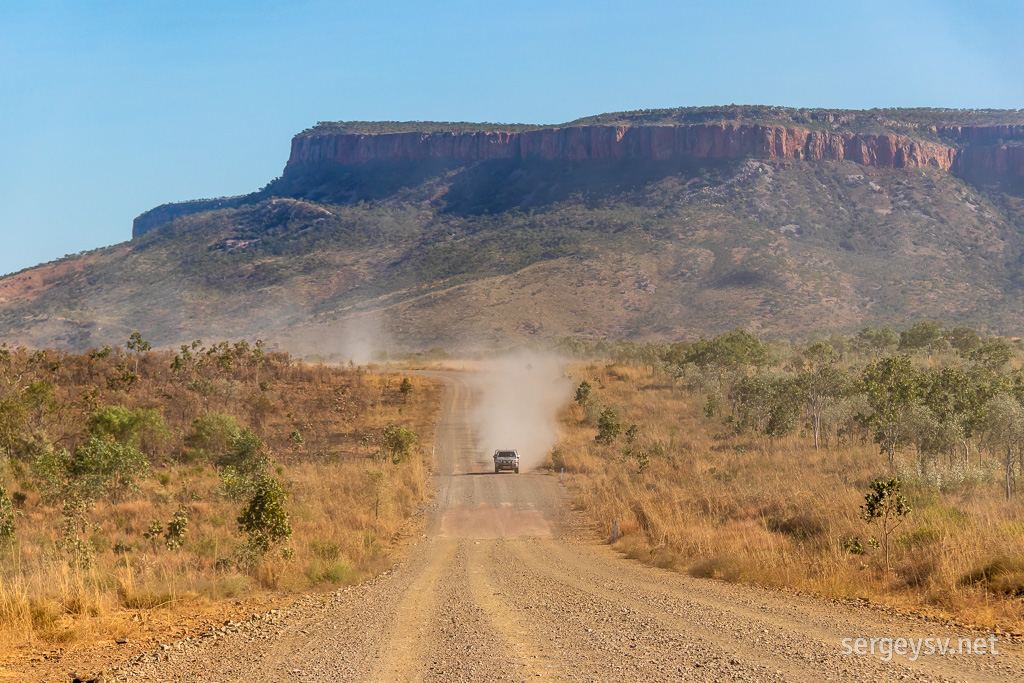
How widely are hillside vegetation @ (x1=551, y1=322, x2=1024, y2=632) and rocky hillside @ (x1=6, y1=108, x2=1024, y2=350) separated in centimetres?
4612

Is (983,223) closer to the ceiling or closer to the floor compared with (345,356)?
closer to the ceiling

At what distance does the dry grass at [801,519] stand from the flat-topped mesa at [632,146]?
109740 millimetres

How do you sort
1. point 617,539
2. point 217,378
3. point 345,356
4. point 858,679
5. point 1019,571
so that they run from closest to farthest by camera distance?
point 858,679 → point 1019,571 → point 617,539 → point 217,378 → point 345,356

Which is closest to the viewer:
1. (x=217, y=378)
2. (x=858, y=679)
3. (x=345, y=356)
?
(x=858, y=679)

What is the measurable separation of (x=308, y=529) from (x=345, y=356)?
66.0 metres

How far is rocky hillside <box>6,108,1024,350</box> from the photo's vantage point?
3767 inches

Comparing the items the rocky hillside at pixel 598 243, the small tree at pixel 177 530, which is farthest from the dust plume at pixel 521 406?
the rocky hillside at pixel 598 243

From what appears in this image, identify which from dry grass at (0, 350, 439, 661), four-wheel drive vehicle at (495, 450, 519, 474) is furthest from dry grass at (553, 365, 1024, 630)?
dry grass at (0, 350, 439, 661)

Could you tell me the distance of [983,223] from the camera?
113 m

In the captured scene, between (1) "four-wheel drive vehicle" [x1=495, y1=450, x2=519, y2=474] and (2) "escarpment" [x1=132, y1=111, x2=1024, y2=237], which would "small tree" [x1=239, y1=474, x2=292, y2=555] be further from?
(2) "escarpment" [x1=132, y1=111, x2=1024, y2=237]

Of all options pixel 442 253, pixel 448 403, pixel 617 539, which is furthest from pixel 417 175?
pixel 617 539

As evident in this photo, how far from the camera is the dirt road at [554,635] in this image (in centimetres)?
810

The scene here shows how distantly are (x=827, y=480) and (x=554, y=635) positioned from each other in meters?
15.2

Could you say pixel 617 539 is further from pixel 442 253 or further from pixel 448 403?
pixel 442 253
